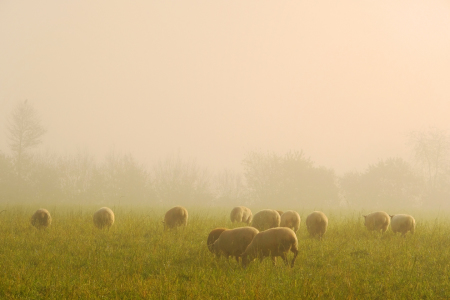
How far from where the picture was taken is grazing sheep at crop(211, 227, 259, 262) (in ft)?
28.2

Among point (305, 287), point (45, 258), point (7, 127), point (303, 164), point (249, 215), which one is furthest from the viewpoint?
point (303, 164)

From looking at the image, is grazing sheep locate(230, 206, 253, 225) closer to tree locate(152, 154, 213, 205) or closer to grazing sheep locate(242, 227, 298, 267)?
grazing sheep locate(242, 227, 298, 267)

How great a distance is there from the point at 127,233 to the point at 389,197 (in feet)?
127

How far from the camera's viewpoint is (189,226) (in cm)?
1423

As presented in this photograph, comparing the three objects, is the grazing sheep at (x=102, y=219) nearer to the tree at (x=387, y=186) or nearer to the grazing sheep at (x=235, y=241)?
the grazing sheep at (x=235, y=241)

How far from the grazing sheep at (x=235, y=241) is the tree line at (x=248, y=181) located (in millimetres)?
32625

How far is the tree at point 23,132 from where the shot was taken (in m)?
41.0

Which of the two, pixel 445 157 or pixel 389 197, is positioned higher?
pixel 445 157

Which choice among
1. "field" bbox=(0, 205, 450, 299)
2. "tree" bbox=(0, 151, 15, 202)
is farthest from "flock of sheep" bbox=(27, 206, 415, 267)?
"tree" bbox=(0, 151, 15, 202)

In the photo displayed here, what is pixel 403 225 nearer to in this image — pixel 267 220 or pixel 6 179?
pixel 267 220

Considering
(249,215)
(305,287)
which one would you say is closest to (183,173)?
(249,215)

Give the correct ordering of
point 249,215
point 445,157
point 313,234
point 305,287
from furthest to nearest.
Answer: point 445,157 < point 249,215 < point 313,234 < point 305,287

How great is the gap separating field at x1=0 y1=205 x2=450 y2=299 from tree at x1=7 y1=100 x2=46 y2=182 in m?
33.5

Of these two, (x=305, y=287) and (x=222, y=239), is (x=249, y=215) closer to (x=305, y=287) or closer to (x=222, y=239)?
(x=222, y=239)
